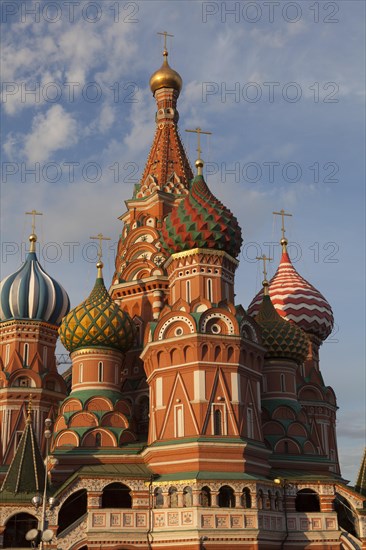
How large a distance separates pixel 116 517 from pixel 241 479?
14.3 feet

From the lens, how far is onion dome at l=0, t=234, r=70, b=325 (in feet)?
120

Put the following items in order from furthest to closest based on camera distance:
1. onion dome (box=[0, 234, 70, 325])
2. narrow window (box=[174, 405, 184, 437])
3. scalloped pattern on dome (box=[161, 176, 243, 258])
A: onion dome (box=[0, 234, 70, 325]), scalloped pattern on dome (box=[161, 176, 243, 258]), narrow window (box=[174, 405, 184, 437])

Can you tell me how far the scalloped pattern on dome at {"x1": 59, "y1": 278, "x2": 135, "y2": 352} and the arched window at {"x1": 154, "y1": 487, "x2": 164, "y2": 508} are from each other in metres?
7.43

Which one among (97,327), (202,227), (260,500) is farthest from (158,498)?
(202,227)

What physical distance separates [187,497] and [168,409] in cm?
318

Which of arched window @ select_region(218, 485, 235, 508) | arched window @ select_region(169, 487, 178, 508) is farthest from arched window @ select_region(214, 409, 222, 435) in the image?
arched window @ select_region(169, 487, 178, 508)

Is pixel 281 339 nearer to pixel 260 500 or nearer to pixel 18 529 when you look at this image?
pixel 260 500

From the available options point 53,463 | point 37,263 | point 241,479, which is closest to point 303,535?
point 241,479

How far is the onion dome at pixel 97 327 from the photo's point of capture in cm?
3144

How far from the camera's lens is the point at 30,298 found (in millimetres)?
36656

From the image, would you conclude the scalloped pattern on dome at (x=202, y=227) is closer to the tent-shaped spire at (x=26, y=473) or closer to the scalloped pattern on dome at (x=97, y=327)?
the scalloped pattern on dome at (x=97, y=327)

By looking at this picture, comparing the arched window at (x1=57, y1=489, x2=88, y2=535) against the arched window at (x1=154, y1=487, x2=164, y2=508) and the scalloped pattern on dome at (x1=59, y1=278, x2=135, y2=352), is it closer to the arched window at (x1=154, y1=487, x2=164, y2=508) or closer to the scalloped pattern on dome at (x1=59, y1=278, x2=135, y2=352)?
the arched window at (x1=154, y1=487, x2=164, y2=508)

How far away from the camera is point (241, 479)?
25.6 metres

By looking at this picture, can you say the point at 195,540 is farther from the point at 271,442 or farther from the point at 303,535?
the point at 271,442
